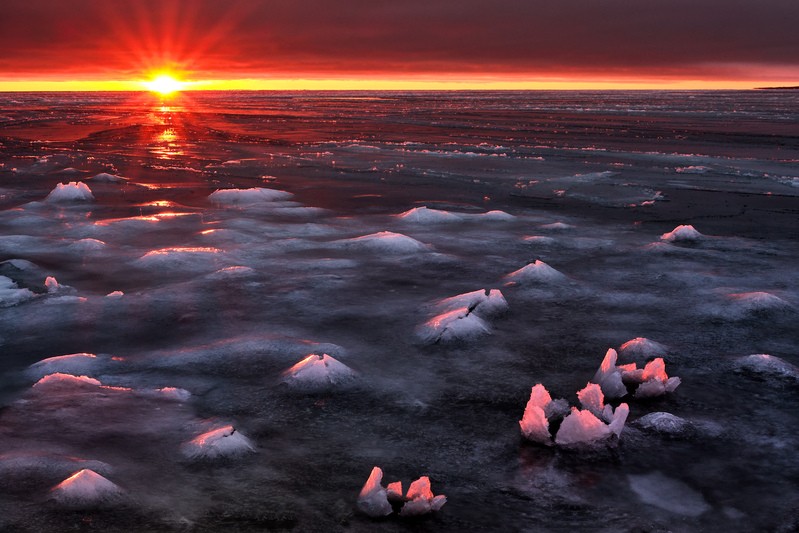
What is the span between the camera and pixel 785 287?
5418 millimetres

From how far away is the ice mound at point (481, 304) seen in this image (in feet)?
15.3

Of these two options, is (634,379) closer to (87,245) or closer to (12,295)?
(12,295)

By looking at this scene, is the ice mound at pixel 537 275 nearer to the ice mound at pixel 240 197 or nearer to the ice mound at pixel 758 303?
the ice mound at pixel 758 303

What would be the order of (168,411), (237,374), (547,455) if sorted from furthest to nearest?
1. (237,374)
2. (168,411)
3. (547,455)

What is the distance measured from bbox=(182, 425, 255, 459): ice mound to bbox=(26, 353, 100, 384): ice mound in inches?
44.8

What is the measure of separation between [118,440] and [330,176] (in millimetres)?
9991

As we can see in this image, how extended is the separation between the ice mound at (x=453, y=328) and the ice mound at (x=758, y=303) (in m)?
1.79

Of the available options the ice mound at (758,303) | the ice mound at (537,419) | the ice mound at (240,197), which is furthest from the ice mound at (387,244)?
the ice mound at (537,419)

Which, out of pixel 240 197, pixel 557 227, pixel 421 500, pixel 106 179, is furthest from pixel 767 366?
pixel 106 179

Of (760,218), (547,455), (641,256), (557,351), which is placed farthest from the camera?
(760,218)

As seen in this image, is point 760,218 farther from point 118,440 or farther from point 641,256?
point 118,440

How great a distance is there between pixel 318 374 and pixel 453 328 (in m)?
1.02

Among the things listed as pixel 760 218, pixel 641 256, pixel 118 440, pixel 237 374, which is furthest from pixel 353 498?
pixel 760 218

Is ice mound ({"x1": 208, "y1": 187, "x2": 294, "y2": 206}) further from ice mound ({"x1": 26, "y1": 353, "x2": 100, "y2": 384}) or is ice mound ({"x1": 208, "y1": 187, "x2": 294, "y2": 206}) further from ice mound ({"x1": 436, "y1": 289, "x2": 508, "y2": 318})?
ice mound ({"x1": 26, "y1": 353, "x2": 100, "y2": 384})
